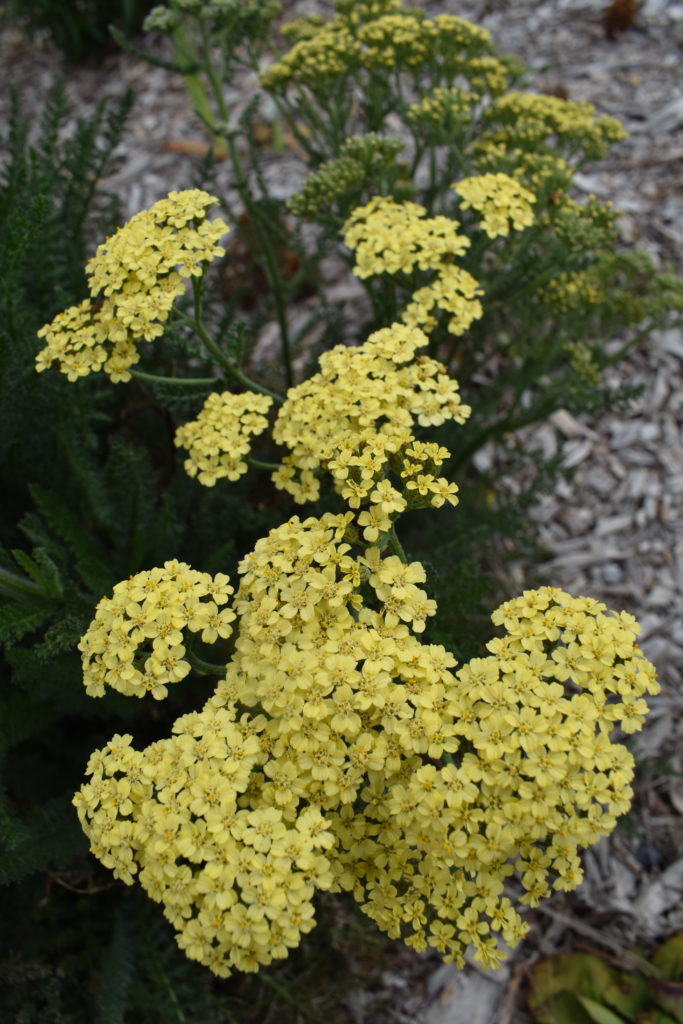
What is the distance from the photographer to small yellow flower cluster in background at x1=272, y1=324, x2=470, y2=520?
6.15 feet

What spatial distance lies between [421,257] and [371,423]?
0.66 meters

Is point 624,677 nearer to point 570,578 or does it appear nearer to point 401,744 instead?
point 401,744

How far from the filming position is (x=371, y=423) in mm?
2021

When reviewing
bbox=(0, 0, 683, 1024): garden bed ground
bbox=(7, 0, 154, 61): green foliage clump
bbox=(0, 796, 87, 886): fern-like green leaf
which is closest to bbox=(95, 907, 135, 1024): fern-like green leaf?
bbox=(0, 796, 87, 886): fern-like green leaf

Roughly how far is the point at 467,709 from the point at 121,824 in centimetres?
75

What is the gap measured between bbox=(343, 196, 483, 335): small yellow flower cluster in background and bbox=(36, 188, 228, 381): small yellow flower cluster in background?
468mm

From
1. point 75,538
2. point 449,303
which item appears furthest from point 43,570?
point 449,303

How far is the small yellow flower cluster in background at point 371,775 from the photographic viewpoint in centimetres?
157

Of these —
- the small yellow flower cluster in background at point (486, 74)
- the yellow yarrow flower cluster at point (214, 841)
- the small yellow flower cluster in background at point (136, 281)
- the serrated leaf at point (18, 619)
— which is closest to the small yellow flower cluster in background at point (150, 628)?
the yellow yarrow flower cluster at point (214, 841)

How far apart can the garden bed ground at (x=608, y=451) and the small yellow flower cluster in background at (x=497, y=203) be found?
1124 mm

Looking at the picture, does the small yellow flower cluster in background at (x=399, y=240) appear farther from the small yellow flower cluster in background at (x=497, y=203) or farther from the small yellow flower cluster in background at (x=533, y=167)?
the small yellow flower cluster in background at (x=533, y=167)

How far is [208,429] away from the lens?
2.20 m

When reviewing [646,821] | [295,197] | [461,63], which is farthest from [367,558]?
[461,63]

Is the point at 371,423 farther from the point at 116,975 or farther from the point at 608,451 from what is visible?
the point at 608,451
